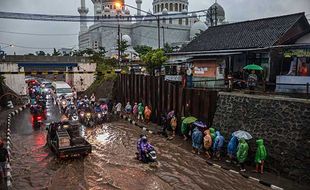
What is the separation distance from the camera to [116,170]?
1335 cm

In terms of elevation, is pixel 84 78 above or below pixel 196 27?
below

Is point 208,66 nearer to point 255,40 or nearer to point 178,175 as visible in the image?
point 255,40

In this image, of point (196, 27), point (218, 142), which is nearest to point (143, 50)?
point (196, 27)

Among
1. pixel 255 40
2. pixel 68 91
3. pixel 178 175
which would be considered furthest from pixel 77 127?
pixel 68 91

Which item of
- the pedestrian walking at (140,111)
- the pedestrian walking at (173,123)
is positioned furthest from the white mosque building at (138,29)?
the pedestrian walking at (173,123)

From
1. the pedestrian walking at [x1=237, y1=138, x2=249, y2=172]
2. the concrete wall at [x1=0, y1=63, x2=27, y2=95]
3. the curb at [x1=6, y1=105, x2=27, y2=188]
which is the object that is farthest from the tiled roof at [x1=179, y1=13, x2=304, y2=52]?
the concrete wall at [x1=0, y1=63, x2=27, y2=95]

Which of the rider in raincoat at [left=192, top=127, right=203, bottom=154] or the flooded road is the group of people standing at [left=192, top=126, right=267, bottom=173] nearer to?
the rider in raincoat at [left=192, top=127, right=203, bottom=154]

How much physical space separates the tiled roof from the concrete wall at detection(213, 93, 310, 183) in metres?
8.34

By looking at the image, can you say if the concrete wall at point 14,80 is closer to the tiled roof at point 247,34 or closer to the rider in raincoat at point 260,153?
the tiled roof at point 247,34

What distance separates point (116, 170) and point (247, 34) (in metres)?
17.6

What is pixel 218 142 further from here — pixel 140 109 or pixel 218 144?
pixel 140 109

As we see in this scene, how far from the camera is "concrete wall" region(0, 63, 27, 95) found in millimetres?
35353

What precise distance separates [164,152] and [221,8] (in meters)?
76.4

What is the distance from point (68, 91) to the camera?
33.2 m
